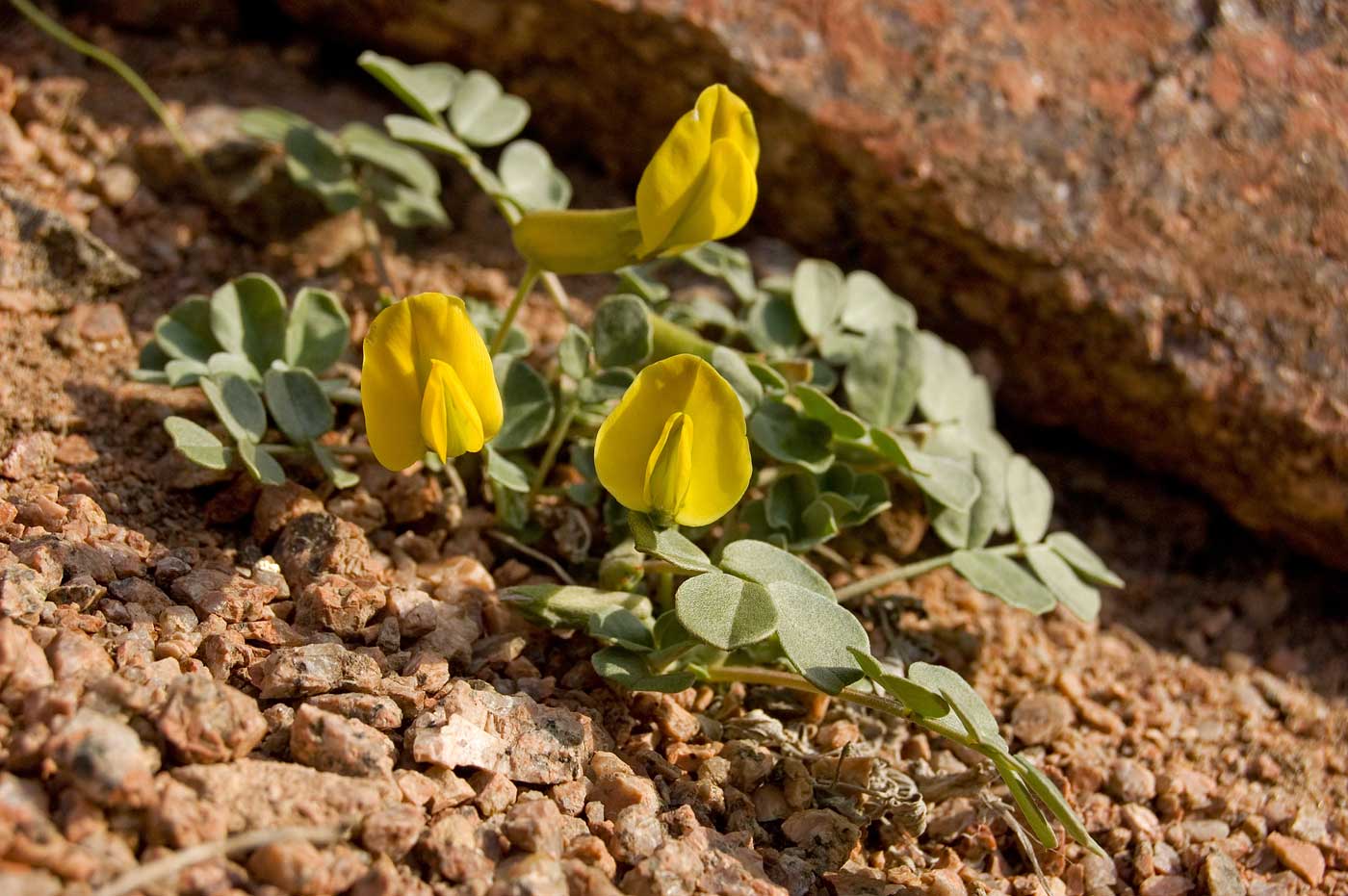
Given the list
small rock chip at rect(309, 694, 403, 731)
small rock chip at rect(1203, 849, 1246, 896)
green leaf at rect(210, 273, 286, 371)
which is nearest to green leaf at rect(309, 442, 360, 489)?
green leaf at rect(210, 273, 286, 371)

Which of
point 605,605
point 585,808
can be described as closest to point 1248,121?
point 605,605

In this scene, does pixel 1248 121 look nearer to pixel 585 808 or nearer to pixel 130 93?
pixel 585 808

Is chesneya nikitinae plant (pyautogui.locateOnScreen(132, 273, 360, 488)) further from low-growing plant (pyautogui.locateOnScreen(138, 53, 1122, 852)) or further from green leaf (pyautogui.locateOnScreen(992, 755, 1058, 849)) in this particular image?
green leaf (pyautogui.locateOnScreen(992, 755, 1058, 849))

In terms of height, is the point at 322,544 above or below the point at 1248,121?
below

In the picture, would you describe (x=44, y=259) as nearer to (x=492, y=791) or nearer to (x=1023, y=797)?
(x=492, y=791)

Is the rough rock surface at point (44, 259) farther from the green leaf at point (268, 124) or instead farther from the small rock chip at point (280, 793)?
the small rock chip at point (280, 793)

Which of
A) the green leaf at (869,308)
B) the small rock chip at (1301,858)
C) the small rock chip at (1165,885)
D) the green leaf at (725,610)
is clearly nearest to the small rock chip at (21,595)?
the green leaf at (725,610)
